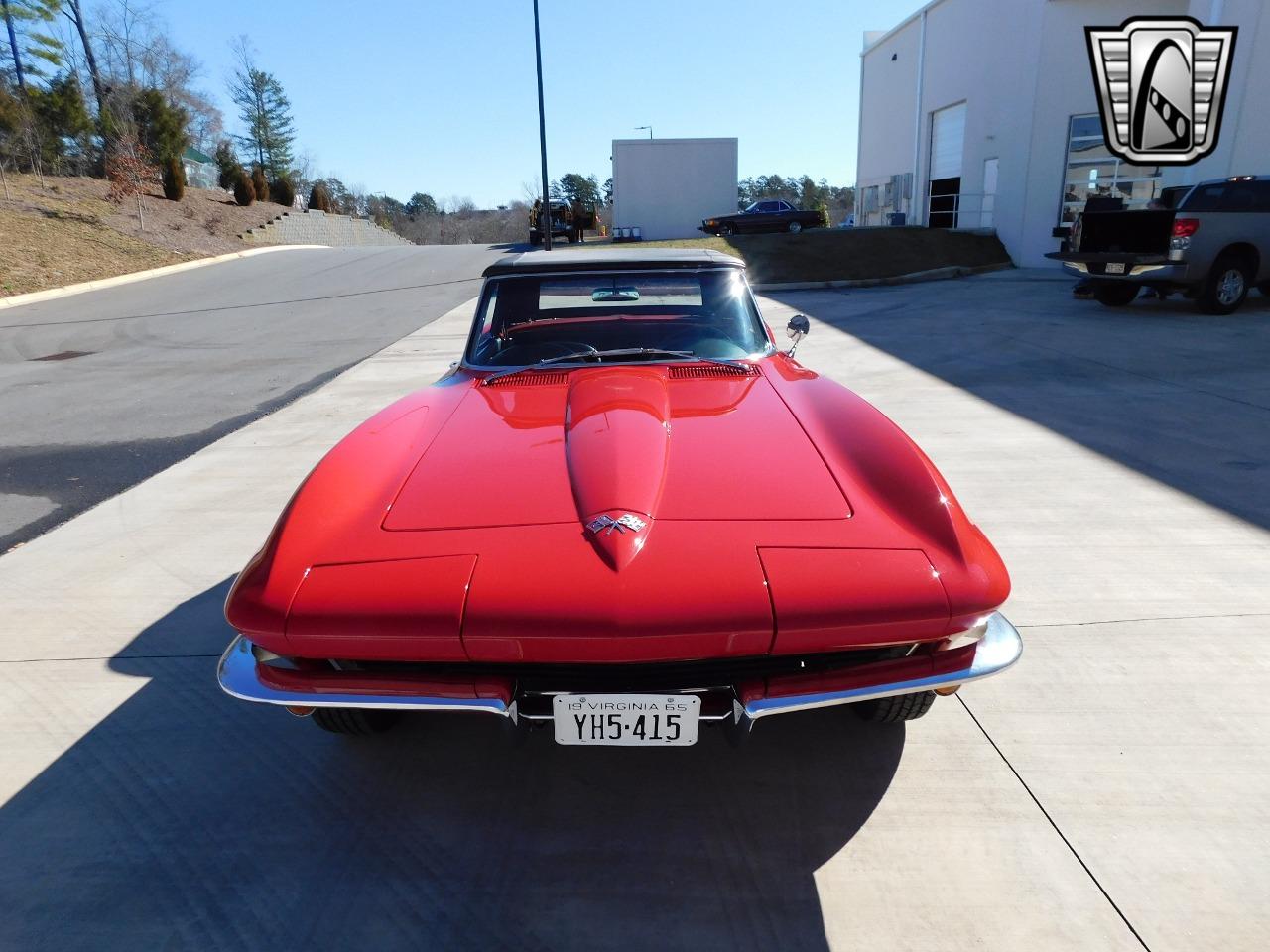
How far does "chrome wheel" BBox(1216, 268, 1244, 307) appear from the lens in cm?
1090

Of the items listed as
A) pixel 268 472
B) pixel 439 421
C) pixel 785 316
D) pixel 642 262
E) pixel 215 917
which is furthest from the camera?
pixel 785 316

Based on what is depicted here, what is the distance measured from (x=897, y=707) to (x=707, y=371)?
4.81 feet

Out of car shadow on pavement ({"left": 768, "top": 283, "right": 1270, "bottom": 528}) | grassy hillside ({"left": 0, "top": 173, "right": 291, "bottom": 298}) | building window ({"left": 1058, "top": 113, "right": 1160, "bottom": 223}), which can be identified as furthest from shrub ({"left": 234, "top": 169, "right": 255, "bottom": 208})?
building window ({"left": 1058, "top": 113, "right": 1160, "bottom": 223})

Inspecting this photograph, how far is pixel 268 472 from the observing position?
5383 millimetres

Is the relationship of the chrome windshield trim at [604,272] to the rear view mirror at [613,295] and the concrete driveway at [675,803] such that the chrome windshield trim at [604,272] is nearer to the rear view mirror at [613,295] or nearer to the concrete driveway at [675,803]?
the rear view mirror at [613,295]

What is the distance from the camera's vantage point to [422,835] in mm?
2262

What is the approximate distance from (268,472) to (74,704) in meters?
2.68

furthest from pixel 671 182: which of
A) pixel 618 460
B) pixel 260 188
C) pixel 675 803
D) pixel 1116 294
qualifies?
pixel 675 803

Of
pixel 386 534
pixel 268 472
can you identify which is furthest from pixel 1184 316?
pixel 386 534

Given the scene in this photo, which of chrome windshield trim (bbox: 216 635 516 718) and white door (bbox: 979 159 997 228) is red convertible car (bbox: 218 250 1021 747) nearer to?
chrome windshield trim (bbox: 216 635 516 718)

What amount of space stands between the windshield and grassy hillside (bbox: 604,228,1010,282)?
14923 mm

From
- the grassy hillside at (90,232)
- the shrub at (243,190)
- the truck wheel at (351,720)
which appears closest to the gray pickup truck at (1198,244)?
the truck wheel at (351,720)

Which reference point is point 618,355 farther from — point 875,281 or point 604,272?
point 875,281

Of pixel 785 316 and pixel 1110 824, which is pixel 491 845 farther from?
pixel 785 316
